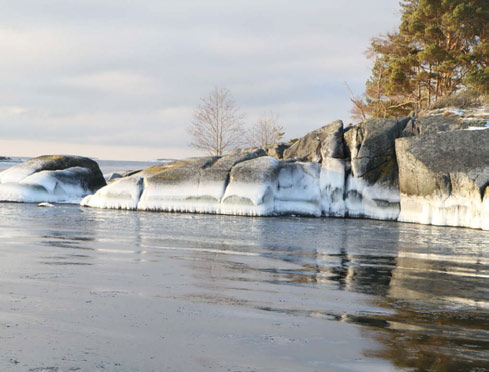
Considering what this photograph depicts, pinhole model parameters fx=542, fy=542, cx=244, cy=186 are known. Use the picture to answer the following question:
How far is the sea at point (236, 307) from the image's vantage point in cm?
329

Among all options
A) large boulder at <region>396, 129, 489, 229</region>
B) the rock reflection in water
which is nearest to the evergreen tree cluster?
large boulder at <region>396, 129, 489, 229</region>

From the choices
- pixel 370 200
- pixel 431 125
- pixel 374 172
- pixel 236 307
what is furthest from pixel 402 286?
pixel 431 125

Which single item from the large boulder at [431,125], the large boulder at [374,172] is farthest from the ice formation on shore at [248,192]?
the large boulder at [431,125]

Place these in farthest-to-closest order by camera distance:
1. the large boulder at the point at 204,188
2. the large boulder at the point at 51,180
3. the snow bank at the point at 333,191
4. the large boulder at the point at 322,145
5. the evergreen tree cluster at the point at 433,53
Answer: the evergreen tree cluster at the point at 433,53 → the large boulder at the point at 51,180 → the large boulder at the point at 322,145 → the snow bank at the point at 333,191 → the large boulder at the point at 204,188

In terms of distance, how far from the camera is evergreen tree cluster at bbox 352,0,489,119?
32.8 m

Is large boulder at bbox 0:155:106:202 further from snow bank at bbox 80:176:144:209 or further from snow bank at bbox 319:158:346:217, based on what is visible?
snow bank at bbox 319:158:346:217

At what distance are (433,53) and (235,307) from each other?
31924 millimetres

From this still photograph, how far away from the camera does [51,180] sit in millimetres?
22641

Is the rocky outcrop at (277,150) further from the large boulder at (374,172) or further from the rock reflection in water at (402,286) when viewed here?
the rock reflection in water at (402,286)

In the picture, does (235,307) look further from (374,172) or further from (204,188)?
(374,172)

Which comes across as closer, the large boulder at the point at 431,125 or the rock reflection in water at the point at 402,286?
the rock reflection in water at the point at 402,286

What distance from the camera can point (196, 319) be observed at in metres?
4.16

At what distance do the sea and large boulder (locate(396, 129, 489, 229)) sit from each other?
6.71 metres

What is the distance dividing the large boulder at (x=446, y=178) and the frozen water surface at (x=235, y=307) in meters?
6.87
